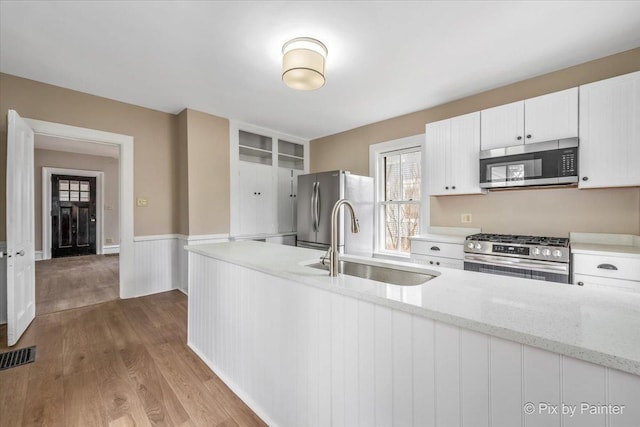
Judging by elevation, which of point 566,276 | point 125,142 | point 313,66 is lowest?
point 566,276

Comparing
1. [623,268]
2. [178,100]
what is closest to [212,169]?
[178,100]

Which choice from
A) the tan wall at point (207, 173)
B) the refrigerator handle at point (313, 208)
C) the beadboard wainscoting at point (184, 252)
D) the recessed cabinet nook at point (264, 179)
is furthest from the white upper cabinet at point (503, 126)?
the beadboard wainscoting at point (184, 252)

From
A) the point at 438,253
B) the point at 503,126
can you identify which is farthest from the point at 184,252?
the point at 503,126

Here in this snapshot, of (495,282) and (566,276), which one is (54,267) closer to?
(495,282)

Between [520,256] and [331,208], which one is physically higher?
[331,208]

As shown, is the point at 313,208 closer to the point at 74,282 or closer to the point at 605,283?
the point at 605,283

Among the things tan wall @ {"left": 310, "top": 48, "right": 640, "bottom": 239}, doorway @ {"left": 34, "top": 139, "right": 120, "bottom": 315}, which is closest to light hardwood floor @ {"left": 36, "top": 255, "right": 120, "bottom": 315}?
doorway @ {"left": 34, "top": 139, "right": 120, "bottom": 315}

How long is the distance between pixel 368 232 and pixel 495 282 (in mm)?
2959

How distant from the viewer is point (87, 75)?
2830 mm

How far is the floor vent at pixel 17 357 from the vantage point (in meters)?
2.11

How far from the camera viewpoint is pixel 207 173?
153 inches

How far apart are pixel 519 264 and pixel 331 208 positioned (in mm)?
2197

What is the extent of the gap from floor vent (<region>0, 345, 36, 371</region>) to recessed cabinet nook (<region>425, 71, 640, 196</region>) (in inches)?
162

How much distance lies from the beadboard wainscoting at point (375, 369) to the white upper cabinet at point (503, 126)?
2.55 m
